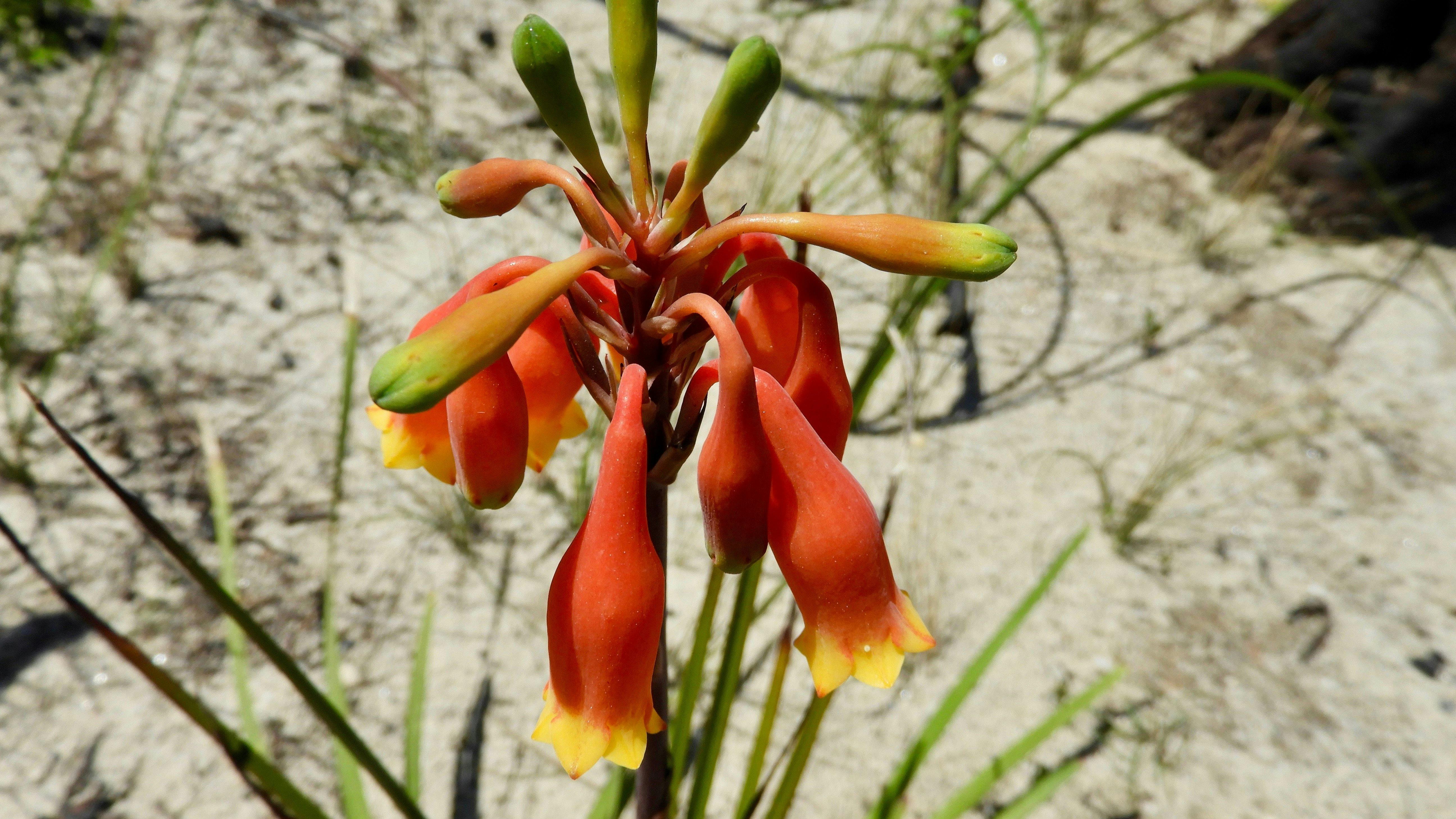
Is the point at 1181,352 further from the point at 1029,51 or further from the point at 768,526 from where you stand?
the point at 768,526

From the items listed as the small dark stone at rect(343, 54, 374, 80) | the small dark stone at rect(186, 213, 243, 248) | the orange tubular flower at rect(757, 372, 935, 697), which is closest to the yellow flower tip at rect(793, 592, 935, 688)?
the orange tubular flower at rect(757, 372, 935, 697)

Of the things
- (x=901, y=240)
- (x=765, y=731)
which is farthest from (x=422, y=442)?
(x=765, y=731)

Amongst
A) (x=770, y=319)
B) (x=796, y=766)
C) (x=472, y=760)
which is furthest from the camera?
(x=472, y=760)

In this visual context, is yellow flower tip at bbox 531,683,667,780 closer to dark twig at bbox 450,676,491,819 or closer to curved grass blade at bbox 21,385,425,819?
curved grass blade at bbox 21,385,425,819

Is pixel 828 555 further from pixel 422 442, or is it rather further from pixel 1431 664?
pixel 1431 664

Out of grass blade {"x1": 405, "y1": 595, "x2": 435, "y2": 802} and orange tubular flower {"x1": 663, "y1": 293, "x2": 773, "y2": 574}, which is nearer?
orange tubular flower {"x1": 663, "y1": 293, "x2": 773, "y2": 574}

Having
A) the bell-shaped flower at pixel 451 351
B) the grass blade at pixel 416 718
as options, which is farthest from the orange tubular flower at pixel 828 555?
the grass blade at pixel 416 718

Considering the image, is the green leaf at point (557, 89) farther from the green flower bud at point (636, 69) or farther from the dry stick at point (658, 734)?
the dry stick at point (658, 734)
